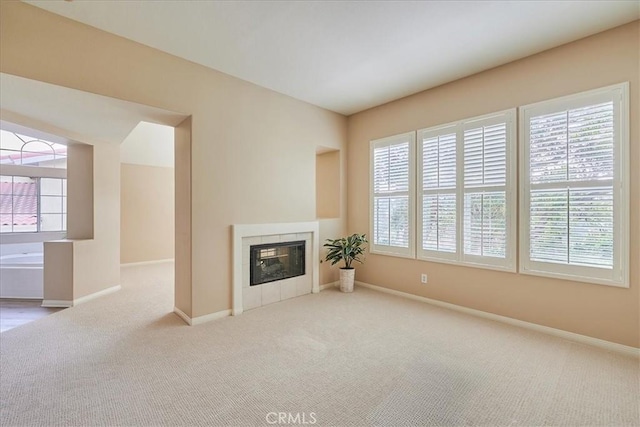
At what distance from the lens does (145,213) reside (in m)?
6.99

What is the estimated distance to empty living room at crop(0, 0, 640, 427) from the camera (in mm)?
2080

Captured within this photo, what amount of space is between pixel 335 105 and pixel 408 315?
10.8ft

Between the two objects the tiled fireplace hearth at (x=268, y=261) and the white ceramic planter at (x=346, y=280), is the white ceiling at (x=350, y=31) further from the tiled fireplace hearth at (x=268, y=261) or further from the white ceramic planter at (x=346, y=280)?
the white ceramic planter at (x=346, y=280)

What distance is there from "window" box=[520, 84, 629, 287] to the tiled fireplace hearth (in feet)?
9.05

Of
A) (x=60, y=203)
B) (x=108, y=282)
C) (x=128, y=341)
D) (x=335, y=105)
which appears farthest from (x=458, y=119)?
(x=60, y=203)

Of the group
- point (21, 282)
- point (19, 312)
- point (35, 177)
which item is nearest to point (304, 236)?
point (19, 312)

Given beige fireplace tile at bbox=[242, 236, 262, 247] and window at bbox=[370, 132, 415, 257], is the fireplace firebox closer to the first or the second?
beige fireplace tile at bbox=[242, 236, 262, 247]

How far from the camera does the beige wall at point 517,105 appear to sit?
2531 mm

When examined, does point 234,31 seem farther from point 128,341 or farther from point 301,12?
point 128,341

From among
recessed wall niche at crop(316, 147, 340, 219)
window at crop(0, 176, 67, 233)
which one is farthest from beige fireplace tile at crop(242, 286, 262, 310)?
window at crop(0, 176, 67, 233)

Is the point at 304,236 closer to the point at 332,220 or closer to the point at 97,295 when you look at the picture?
the point at 332,220

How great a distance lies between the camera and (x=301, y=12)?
7.81 ft

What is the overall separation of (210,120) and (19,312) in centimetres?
376

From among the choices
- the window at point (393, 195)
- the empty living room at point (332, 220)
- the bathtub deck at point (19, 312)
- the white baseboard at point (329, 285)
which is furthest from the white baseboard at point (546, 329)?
the bathtub deck at point (19, 312)
